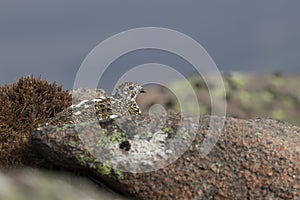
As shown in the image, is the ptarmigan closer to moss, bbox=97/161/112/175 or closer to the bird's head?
the bird's head

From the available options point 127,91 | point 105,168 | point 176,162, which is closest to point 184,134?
point 176,162

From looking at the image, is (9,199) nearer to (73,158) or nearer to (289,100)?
(73,158)

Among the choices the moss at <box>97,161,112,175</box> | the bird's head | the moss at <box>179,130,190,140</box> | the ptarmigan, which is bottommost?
the moss at <box>97,161,112,175</box>

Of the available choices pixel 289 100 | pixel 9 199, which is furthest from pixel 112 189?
pixel 289 100

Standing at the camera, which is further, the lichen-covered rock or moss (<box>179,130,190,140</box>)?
moss (<box>179,130,190,140</box>)

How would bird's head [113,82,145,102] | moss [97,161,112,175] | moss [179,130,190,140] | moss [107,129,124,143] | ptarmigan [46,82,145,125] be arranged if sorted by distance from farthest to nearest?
bird's head [113,82,145,102] → ptarmigan [46,82,145,125] → moss [179,130,190,140] → moss [107,129,124,143] → moss [97,161,112,175]

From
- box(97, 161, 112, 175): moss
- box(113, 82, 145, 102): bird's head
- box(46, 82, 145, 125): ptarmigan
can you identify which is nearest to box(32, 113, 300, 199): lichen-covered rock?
box(97, 161, 112, 175): moss

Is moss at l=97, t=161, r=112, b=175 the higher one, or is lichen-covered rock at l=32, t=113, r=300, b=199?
lichen-covered rock at l=32, t=113, r=300, b=199

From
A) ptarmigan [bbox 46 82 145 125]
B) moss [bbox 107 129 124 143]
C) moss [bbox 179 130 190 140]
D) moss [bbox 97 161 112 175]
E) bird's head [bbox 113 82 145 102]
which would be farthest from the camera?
bird's head [bbox 113 82 145 102]
